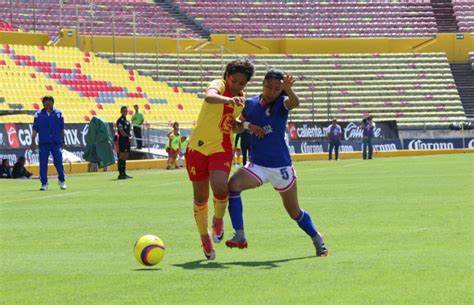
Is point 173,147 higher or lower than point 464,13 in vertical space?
lower

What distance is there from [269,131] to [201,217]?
1.12m

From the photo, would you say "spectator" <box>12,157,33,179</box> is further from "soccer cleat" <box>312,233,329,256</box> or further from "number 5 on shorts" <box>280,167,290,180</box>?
"soccer cleat" <box>312,233,329,256</box>

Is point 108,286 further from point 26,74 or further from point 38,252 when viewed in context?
point 26,74

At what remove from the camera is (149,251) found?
10.9 meters

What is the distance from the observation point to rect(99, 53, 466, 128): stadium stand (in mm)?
59438

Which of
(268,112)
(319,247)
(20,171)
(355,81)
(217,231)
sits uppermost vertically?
(268,112)

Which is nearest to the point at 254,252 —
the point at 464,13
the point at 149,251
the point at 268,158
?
the point at 268,158

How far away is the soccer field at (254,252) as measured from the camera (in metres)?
9.08

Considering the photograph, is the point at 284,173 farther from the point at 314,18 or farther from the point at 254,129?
the point at 314,18

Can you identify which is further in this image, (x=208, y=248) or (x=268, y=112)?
(x=268, y=112)

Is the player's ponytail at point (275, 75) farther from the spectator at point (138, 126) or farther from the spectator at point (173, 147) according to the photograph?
the spectator at point (138, 126)

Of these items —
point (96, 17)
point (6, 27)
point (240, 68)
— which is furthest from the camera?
point (96, 17)

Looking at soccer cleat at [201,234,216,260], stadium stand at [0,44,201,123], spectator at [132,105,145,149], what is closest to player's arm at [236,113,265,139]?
soccer cleat at [201,234,216,260]

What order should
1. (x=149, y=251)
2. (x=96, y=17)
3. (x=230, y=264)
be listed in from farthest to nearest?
(x=96, y=17) → (x=230, y=264) → (x=149, y=251)
